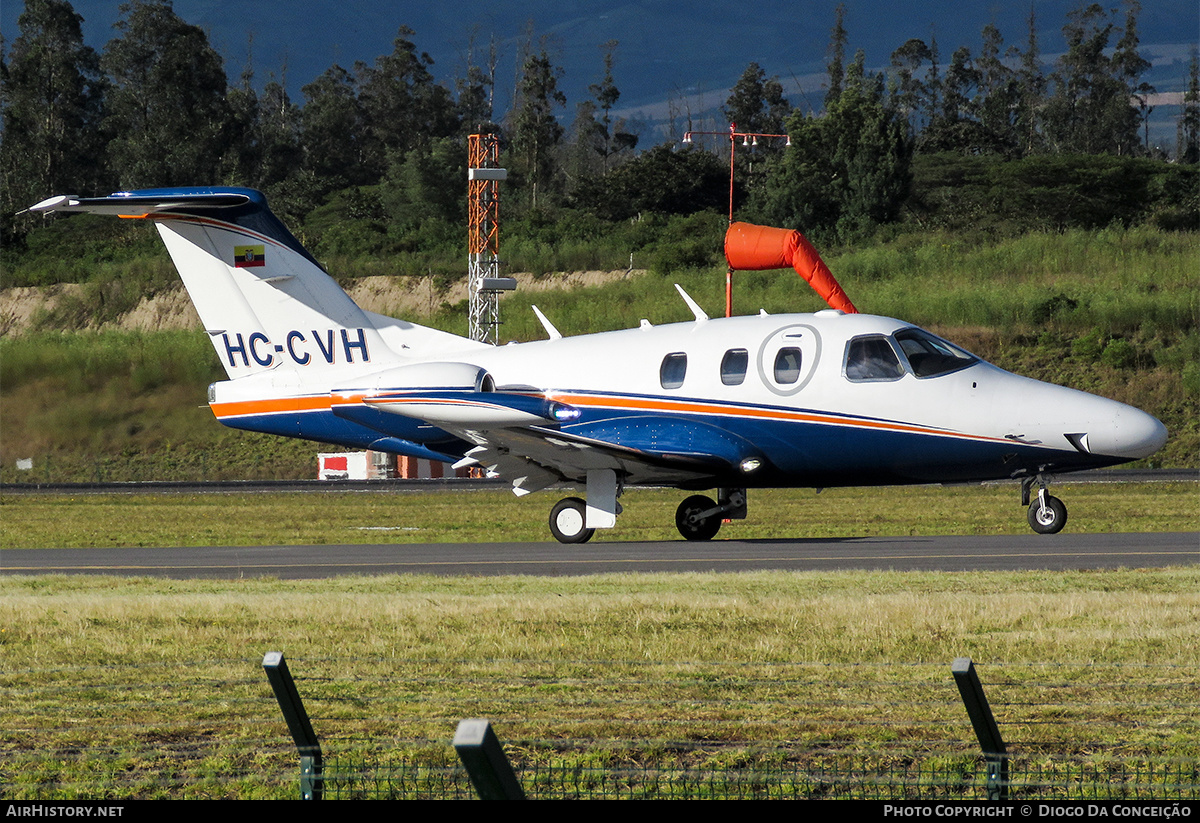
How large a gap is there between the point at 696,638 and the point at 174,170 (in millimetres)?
89708

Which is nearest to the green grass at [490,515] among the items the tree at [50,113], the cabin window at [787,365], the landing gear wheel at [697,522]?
the landing gear wheel at [697,522]

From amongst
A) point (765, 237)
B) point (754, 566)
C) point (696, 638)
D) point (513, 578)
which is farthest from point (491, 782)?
point (765, 237)

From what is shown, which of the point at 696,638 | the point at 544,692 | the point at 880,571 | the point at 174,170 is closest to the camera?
the point at 544,692

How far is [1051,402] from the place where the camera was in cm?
1977

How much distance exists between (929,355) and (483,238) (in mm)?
38795

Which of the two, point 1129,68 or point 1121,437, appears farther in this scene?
point 1129,68

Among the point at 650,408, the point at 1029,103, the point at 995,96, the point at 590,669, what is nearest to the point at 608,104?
the point at 995,96

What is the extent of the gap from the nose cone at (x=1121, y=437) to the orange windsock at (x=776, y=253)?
30.3 ft

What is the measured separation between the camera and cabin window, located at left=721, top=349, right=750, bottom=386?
21.0 m

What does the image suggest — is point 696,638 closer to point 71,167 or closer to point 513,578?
point 513,578

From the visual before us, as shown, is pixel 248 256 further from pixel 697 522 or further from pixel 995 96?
pixel 995 96

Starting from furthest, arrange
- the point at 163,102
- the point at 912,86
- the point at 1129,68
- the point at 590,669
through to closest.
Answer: the point at 912,86, the point at 1129,68, the point at 163,102, the point at 590,669

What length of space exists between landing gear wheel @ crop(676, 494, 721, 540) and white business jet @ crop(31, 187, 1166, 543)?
28 millimetres

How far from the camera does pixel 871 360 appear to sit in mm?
20406
